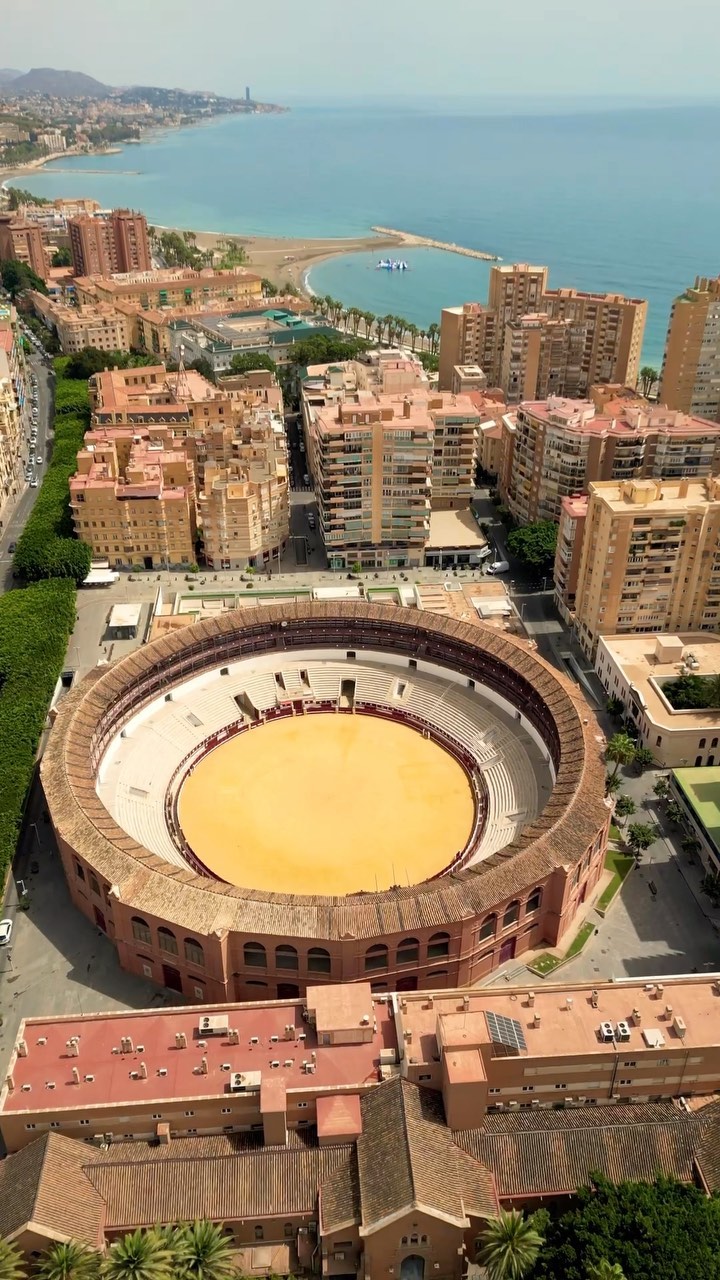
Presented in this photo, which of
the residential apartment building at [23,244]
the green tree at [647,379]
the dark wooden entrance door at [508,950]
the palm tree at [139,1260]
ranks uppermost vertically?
the residential apartment building at [23,244]

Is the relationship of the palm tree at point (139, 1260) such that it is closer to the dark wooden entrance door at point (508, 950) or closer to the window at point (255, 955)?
the window at point (255, 955)

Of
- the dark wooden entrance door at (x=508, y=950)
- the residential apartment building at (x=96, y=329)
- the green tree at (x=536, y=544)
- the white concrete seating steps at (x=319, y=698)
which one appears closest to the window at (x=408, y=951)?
the dark wooden entrance door at (x=508, y=950)

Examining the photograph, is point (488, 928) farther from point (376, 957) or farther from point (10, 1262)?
point (10, 1262)

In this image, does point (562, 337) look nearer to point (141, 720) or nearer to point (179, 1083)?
point (141, 720)

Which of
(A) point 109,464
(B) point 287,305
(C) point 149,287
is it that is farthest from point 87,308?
(A) point 109,464

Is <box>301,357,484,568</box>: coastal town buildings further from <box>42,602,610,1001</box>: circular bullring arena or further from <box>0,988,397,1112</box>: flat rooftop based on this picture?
<box>0,988,397,1112</box>: flat rooftop

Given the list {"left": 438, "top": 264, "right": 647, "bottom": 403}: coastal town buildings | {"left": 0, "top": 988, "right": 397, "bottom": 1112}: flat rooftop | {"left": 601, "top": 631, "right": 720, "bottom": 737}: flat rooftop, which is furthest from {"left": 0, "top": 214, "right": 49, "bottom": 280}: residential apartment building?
{"left": 0, "top": 988, "right": 397, "bottom": 1112}: flat rooftop

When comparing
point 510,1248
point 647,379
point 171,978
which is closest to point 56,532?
point 171,978
